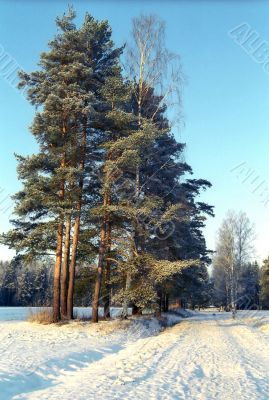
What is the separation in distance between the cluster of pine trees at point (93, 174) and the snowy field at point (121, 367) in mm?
4050

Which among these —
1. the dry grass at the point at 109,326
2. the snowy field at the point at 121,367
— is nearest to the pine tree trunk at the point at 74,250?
the dry grass at the point at 109,326

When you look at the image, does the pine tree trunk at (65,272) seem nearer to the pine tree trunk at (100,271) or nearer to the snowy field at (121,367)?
the pine tree trunk at (100,271)

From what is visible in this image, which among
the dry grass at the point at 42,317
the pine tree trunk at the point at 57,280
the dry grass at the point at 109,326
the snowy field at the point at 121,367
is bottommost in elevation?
the snowy field at the point at 121,367

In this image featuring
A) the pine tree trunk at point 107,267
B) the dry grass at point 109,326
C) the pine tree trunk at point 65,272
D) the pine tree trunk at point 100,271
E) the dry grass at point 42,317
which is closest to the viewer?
the dry grass at point 109,326

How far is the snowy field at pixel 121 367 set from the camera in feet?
24.6

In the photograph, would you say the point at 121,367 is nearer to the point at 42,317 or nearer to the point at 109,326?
the point at 109,326

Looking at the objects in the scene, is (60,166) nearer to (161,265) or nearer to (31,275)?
(161,265)

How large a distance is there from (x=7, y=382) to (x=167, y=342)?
896cm

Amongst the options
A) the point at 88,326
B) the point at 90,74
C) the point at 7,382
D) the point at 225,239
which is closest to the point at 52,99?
the point at 90,74

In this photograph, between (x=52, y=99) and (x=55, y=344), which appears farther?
(x=52, y=99)

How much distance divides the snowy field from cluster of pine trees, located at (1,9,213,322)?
4050 millimetres

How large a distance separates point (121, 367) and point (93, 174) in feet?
41.6

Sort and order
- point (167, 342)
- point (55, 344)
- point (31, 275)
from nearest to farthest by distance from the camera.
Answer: point (55, 344)
point (167, 342)
point (31, 275)

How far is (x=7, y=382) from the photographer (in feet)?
25.7
